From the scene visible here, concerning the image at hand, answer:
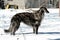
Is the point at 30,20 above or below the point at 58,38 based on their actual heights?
above

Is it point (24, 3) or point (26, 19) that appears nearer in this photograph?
point (26, 19)

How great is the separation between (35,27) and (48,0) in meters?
5.79

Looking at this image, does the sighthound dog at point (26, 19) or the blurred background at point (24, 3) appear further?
the blurred background at point (24, 3)

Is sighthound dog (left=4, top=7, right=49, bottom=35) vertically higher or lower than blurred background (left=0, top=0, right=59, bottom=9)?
higher

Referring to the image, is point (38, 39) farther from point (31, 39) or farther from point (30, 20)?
point (30, 20)

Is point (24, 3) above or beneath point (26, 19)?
beneath

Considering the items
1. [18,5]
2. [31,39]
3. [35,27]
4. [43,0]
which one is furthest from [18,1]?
[31,39]

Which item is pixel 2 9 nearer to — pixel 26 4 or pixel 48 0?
pixel 26 4

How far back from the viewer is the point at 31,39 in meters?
2.92

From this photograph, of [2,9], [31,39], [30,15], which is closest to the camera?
[31,39]

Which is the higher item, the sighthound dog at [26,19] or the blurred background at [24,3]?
the sighthound dog at [26,19]

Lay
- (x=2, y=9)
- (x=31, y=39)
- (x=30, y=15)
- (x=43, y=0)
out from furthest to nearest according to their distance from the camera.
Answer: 1. (x=2, y=9)
2. (x=43, y=0)
3. (x=30, y=15)
4. (x=31, y=39)

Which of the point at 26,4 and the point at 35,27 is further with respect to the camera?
the point at 26,4

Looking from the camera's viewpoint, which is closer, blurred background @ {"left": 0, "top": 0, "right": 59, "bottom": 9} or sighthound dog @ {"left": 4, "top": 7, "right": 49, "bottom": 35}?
sighthound dog @ {"left": 4, "top": 7, "right": 49, "bottom": 35}
